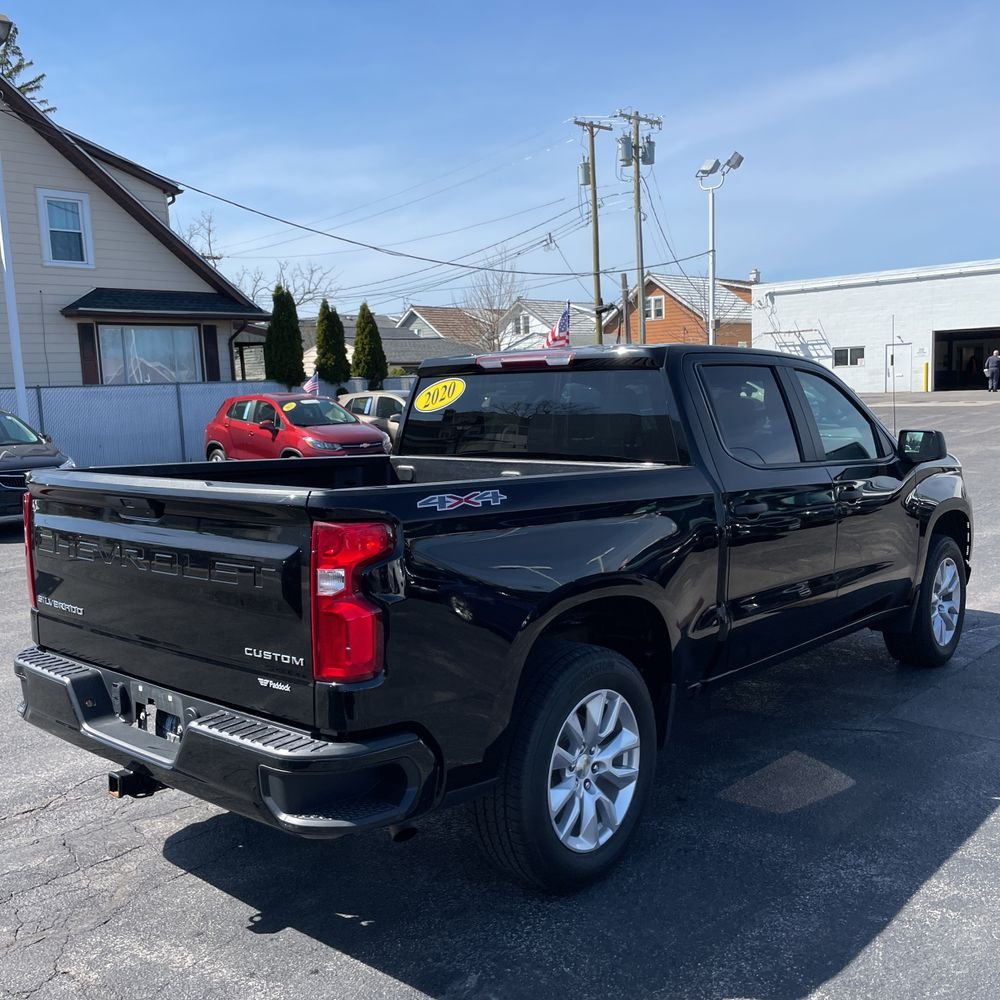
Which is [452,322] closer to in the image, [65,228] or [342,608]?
[65,228]

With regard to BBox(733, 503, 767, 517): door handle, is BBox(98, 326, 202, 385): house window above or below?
above

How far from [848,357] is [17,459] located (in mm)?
40411

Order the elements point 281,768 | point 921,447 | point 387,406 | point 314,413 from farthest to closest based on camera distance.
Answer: point 387,406
point 314,413
point 921,447
point 281,768

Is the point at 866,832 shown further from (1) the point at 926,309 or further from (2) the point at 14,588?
(1) the point at 926,309

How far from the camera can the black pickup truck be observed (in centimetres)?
285

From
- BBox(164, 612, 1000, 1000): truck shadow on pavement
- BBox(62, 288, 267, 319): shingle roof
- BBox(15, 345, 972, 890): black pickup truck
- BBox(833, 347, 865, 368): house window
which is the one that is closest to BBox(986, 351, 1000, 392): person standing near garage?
BBox(833, 347, 865, 368): house window

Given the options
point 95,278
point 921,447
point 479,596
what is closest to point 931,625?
point 921,447

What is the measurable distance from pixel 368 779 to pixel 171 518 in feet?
3.40

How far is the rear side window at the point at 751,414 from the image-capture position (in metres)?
4.38

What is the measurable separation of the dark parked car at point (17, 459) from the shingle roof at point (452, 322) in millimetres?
52149

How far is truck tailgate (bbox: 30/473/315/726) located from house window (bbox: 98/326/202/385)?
19.9 m

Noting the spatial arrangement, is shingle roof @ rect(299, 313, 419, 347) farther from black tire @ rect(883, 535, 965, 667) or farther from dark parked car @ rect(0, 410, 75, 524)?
black tire @ rect(883, 535, 965, 667)

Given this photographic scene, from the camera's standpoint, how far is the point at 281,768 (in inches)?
109

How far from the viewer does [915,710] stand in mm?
5270
